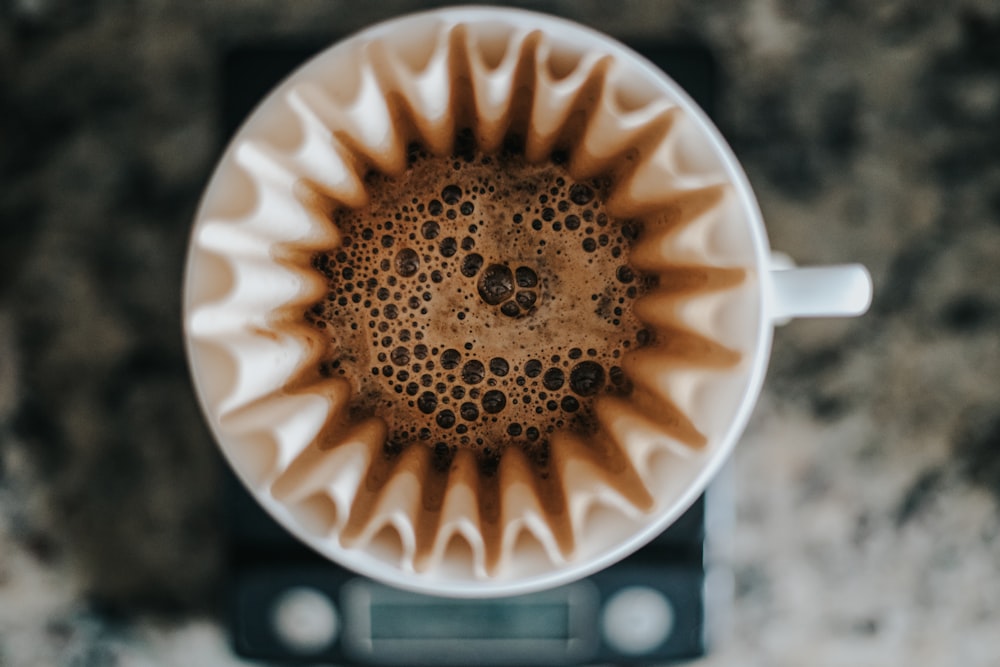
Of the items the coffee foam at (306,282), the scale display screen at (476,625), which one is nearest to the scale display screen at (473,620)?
the scale display screen at (476,625)

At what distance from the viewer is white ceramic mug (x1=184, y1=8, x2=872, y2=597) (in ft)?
1.40

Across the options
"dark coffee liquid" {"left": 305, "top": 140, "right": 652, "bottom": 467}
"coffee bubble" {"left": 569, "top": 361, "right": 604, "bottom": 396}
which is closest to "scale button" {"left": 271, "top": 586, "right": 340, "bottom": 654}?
"dark coffee liquid" {"left": 305, "top": 140, "right": 652, "bottom": 467}

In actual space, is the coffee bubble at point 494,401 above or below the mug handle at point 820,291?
below

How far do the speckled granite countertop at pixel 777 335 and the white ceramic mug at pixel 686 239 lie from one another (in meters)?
0.21

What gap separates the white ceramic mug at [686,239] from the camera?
428 millimetres

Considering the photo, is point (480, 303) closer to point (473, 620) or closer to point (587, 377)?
point (587, 377)

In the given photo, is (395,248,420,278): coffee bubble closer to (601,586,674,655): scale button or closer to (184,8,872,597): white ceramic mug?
(184,8,872,597): white ceramic mug

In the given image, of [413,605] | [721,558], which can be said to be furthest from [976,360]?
[413,605]

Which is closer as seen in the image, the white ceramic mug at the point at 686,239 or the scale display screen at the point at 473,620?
the white ceramic mug at the point at 686,239

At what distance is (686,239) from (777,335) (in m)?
0.22

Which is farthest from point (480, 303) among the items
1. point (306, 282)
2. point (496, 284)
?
point (306, 282)

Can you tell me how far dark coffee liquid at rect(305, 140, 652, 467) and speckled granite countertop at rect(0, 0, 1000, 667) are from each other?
153 millimetres

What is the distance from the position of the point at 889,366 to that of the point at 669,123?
0.32 meters

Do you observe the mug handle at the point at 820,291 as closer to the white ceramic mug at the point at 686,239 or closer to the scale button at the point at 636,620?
the white ceramic mug at the point at 686,239
